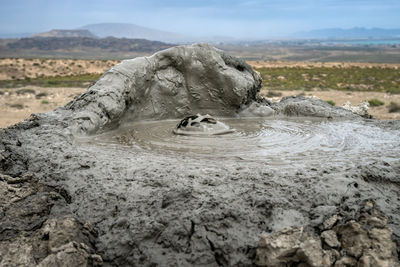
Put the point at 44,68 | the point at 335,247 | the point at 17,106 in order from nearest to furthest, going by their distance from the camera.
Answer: the point at 335,247, the point at 17,106, the point at 44,68

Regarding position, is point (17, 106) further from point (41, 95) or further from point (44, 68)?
point (44, 68)

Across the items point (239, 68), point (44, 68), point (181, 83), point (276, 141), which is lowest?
point (44, 68)

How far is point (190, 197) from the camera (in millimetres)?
2717

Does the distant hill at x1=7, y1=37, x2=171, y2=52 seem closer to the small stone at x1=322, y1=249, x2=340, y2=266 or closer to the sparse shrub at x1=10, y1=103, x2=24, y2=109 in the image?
the sparse shrub at x1=10, y1=103, x2=24, y2=109

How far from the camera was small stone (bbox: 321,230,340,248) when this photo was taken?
7.91 feet

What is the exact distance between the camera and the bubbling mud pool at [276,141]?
150 inches

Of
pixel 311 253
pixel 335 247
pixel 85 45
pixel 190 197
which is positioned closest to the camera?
pixel 311 253

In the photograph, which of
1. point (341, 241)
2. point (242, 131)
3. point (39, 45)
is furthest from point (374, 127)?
point (39, 45)

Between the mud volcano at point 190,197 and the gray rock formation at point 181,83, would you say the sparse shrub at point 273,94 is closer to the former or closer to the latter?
the gray rock formation at point 181,83

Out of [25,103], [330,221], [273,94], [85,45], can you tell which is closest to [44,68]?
[25,103]

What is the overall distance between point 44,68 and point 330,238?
32.0 m

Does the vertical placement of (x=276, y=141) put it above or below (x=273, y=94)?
above

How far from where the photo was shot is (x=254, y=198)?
2699mm

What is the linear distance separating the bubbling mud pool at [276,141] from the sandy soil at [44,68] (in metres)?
24.2
